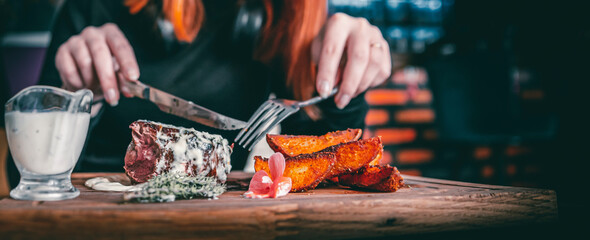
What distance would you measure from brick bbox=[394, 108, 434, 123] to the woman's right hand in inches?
150

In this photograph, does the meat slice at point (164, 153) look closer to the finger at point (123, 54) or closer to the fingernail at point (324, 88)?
the finger at point (123, 54)

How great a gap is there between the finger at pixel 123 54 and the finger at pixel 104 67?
1.3 inches

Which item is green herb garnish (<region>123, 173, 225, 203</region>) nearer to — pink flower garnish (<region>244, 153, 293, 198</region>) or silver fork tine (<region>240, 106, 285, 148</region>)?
pink flower garnish (<region>244, 153, 293, 198</region>)

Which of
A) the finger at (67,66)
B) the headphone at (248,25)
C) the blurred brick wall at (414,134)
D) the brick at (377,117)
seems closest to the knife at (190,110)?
the finger at (67,66)

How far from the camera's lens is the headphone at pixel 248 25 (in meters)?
Answer: 1.98

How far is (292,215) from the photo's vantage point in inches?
32.3

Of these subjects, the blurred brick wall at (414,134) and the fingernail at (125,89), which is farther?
the blurred brick wall at (414,134)

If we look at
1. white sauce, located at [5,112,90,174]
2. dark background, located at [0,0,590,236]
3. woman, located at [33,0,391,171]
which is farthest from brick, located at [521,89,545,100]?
white sauce, located at [5,112,90,174]

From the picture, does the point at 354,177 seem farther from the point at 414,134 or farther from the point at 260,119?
the point at 414,134

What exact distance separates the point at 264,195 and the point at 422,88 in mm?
4325

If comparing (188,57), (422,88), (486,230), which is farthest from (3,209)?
(422,88)

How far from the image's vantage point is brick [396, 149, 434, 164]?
15.7 feet

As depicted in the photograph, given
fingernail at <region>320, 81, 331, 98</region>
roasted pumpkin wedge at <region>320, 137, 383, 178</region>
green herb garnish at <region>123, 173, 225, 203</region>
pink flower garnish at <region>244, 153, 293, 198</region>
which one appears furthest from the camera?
fingernail at <region>320, 81, 331, 98</region>

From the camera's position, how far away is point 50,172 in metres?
0.95
